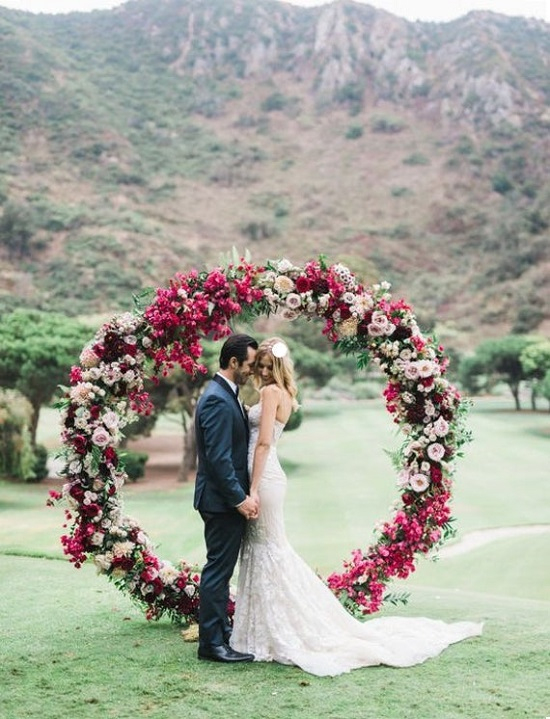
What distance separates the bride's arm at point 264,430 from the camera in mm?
6156

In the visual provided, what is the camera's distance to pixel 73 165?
→ 8344 centimetres

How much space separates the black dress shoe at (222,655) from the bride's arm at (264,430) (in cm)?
110

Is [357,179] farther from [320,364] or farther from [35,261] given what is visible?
[320,364]

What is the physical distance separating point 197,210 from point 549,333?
35.6 metres

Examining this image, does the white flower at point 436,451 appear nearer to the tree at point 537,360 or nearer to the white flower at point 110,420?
the white flower at point 110,420

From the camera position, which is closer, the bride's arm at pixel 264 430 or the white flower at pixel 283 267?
the bride's arm at pixel 264 430

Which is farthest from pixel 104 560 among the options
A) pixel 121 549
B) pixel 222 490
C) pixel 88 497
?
pixel 222 490

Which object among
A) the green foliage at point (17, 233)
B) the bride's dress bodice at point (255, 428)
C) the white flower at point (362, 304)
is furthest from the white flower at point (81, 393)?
the green foliage at point (17, 233)

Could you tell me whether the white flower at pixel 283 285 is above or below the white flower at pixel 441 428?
above

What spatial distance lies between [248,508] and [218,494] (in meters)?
0.24

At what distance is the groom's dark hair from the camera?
6160mm

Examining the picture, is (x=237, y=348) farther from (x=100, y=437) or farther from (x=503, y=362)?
(x=503, y=362)

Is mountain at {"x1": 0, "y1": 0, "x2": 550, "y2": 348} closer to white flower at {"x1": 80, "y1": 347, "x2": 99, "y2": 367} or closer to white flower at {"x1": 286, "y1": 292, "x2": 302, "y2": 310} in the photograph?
white flower at {"x1": 80, "y1": 347, "x2": 99, "y2": 367}

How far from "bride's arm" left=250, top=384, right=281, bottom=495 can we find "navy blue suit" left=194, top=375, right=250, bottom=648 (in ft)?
0.30
